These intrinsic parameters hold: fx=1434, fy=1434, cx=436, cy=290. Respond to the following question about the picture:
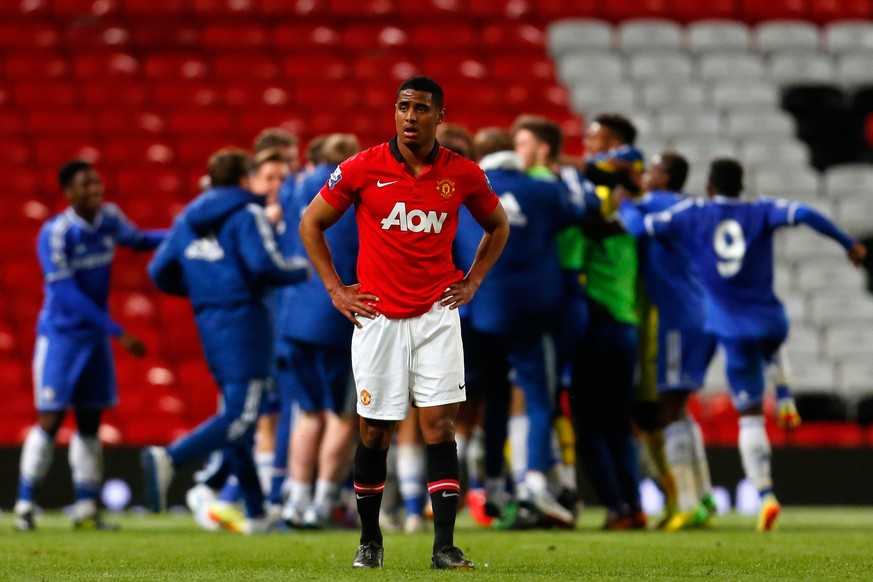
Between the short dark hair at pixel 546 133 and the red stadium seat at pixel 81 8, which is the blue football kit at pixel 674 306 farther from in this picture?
the red stadium seat at pixel 81 8

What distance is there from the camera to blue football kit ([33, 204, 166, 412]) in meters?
8.87

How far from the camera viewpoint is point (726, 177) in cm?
869

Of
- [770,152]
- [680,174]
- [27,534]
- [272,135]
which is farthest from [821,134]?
[27,534]

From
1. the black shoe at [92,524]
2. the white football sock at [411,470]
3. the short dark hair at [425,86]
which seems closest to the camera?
the short dark hair at [425,86]

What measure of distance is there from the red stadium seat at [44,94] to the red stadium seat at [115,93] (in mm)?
196

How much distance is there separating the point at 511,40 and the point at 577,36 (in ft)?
2.93

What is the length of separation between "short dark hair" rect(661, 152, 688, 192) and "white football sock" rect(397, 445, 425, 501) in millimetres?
2582

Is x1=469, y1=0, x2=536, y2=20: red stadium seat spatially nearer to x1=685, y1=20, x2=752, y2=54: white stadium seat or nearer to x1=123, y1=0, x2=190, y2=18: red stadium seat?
x1=685, y1=20, x2=752, y2=54: white stadium seat

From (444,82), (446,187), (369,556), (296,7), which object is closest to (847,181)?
(444,82)

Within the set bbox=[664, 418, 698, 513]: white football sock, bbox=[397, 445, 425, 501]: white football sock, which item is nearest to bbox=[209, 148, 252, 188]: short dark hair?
bbox=[397, 445, 425, 501]: white football sock

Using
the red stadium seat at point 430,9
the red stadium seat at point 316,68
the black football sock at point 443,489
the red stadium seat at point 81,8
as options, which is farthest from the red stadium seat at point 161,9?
the black football sock at point 443,489

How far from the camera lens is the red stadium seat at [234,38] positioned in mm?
17703

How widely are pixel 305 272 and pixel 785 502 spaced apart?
18.5 feet

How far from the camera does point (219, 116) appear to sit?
54.1 ft
